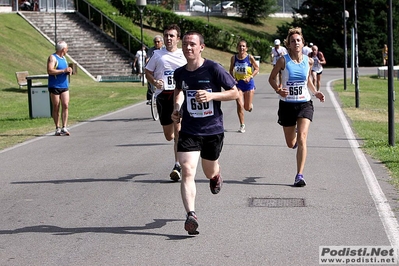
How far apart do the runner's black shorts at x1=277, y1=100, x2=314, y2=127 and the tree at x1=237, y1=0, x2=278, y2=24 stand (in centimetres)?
6640

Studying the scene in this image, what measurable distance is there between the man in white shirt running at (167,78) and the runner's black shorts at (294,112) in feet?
4.55

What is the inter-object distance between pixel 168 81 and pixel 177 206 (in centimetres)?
265

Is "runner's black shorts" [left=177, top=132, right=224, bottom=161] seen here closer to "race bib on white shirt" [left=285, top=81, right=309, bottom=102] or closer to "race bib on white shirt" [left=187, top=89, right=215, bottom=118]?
"race bib on white shirt" [left=187, top=89, right=215, bottom=118]

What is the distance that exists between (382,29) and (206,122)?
195 feet

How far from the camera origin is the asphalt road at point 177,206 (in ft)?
23.2

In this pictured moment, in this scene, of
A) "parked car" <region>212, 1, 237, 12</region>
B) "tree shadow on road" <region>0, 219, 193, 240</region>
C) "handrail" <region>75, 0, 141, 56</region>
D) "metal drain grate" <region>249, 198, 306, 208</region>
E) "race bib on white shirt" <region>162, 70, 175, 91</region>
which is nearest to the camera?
"tree shadow on road" <region>0, 219, 193, 240</region>

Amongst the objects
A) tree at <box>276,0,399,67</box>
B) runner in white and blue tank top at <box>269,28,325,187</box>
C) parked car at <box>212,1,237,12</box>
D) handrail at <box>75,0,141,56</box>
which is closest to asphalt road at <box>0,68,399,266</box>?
runner in white and blue tank top at <box>269,28,325,187</box>

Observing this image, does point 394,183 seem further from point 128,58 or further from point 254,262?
point 128,58

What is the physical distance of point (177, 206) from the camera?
9047 mm

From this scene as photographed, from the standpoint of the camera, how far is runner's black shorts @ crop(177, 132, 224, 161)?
7.89 m

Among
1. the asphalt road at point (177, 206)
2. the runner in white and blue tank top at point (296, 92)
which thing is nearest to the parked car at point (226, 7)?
the asphalt road at point (177, 206)

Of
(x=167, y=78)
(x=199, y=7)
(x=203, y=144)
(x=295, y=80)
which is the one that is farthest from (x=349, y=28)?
(x=203, y=144)

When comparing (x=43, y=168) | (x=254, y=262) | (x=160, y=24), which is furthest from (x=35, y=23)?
(x=254, y=262)

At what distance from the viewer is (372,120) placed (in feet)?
65.8
